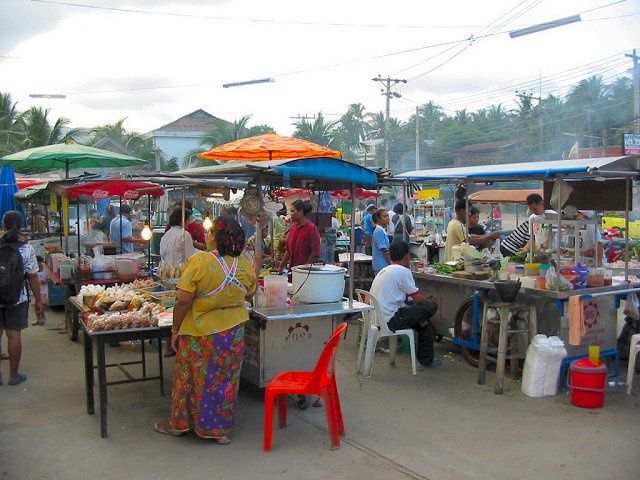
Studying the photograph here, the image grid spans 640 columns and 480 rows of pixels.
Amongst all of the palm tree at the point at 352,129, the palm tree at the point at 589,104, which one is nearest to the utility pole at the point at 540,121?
the palm tree at the point at 589,104

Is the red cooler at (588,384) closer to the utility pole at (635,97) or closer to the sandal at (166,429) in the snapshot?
the sandal at (166,429)

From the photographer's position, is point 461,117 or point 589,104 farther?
point 461,117

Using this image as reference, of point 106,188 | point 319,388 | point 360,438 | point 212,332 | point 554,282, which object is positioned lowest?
point 360,438

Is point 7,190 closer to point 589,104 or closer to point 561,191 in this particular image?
point 561,191

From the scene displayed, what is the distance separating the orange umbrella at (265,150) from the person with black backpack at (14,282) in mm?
2993

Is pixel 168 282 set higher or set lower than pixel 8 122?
lower

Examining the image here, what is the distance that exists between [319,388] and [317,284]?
1.23m

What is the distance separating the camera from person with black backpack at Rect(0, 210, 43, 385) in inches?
249

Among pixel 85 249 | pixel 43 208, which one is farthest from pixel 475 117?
pixel 85 249

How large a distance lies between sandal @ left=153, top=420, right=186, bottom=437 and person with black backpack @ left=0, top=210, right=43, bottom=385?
224 centimetres

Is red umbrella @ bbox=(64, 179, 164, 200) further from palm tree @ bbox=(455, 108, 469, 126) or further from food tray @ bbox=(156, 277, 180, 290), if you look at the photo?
palm tree @ bbox=(455, 108, 469, 126)

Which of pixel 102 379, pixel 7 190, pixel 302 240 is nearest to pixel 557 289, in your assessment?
pixel 302 240

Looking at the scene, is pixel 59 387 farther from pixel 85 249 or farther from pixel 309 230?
pixel 85 249

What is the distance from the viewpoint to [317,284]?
5680mm
